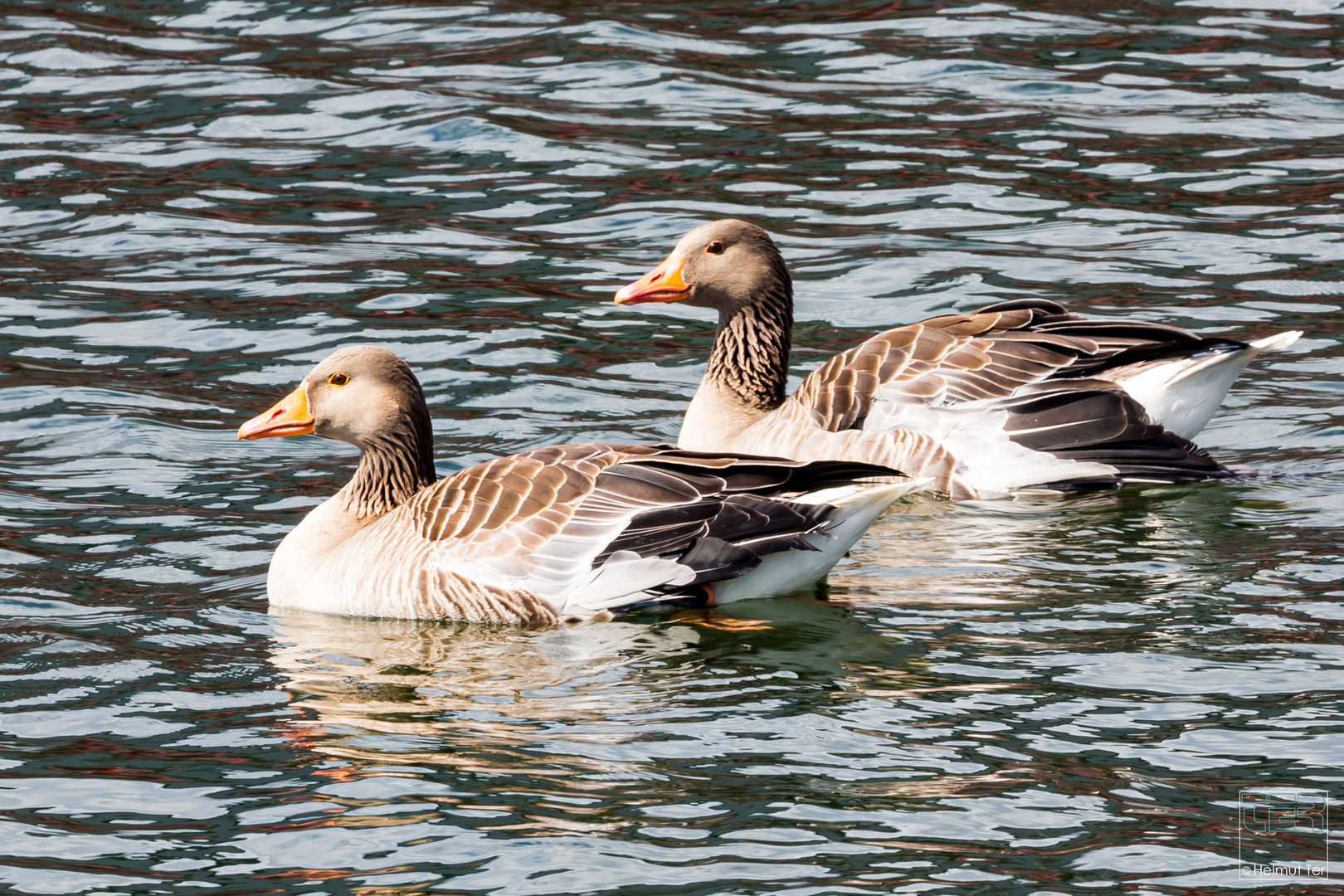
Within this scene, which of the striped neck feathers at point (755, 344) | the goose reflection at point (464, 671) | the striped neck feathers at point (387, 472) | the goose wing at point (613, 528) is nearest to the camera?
the goose reflection at point (464, 671)

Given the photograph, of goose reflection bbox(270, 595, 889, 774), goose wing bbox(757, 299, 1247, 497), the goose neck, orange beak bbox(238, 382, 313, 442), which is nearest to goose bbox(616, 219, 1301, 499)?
goose wing bbox(757, 299, 1247, 497)

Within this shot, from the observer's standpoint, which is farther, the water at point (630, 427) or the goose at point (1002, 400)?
the goose at point (1002, 400)

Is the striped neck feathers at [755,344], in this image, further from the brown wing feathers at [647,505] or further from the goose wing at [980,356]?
the brown wing feathers at [647,505]

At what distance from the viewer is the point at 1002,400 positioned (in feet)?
35.7

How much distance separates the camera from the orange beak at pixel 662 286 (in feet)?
38.3

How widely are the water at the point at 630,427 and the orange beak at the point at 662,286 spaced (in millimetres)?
997

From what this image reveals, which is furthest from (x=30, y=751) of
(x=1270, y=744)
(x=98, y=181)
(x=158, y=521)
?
(x=98, y=181)

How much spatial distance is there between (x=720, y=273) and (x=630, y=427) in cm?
123

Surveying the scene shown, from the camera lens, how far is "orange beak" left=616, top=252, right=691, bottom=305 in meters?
11.7
